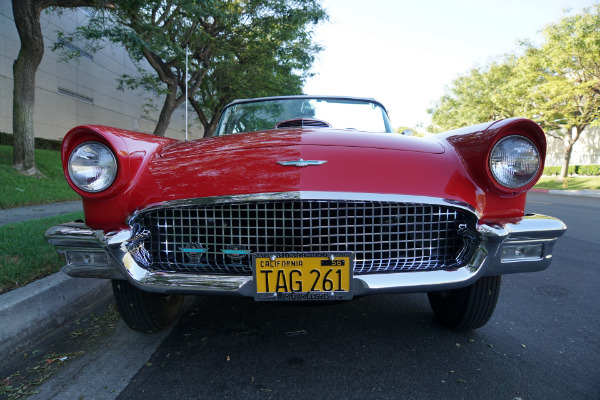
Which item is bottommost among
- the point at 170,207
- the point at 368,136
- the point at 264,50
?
the point at 170,207

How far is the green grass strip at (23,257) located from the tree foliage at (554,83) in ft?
60.4

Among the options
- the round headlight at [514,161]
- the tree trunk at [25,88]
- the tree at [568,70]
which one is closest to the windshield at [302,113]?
the round headlight at [514,161]

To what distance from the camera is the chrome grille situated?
155 cm

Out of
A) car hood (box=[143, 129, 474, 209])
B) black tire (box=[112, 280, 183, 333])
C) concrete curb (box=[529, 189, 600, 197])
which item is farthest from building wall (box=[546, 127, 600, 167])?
black tire (box=[112, 280, 183, 333])

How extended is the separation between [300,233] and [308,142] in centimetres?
44

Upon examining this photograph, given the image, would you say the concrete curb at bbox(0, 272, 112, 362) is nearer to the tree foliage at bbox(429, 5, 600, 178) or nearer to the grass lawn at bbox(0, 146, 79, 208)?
the grass lawn at bbox(0, 146, 79, 208)

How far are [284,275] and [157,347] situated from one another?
2.94ft

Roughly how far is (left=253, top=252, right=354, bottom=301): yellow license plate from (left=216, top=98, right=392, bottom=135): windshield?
155cm

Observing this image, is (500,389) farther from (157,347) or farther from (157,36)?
(157,36)

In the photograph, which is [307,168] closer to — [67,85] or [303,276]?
[303,276]

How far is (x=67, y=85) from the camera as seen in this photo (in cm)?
1420

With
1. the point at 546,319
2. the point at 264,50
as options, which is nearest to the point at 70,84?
the point at 264,50

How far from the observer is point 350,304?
243 centimetres

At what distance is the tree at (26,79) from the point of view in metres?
7.65
